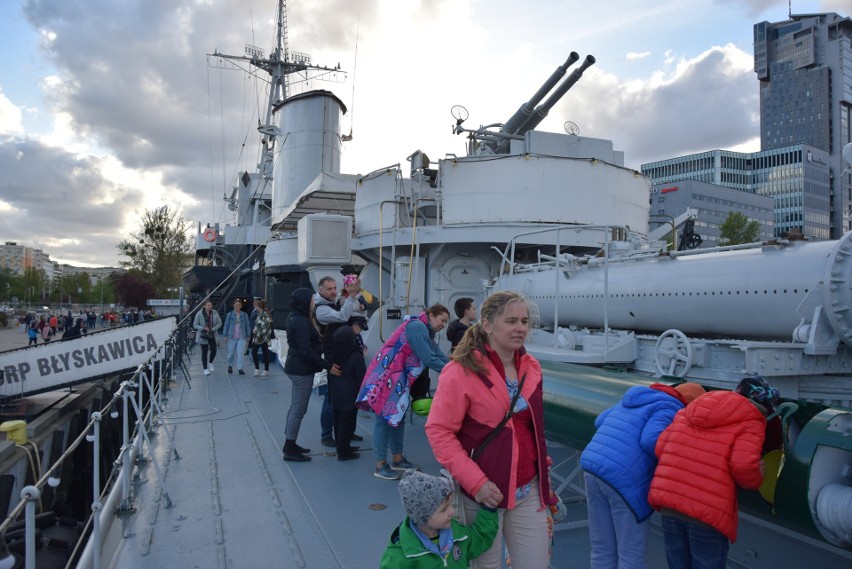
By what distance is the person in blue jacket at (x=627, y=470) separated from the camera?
2.39 m

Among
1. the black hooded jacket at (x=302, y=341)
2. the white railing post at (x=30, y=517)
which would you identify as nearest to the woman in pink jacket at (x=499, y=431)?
the white railing post at (x=30, y=517)

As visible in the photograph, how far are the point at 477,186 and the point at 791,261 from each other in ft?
16.5

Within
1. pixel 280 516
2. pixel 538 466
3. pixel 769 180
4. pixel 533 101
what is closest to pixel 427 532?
pixel 538 466

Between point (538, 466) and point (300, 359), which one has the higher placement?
point (300, 359)

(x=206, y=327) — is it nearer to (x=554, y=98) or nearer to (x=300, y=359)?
(x=300, y=359)

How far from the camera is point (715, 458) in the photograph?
2.18m

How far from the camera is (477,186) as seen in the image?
877 centimetres

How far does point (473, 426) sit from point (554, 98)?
8652mm

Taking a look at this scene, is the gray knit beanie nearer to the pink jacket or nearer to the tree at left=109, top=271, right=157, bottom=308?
the pink jacket

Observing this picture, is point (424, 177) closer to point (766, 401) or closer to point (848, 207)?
point (848, 207)

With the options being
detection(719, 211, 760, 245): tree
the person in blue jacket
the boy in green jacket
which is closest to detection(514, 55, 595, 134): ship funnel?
the person in blue jacket

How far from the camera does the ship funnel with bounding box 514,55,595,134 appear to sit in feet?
29.4

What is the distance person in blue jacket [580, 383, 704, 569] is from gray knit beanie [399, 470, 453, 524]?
2.74 feet

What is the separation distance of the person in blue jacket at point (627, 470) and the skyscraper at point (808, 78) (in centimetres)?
12317
